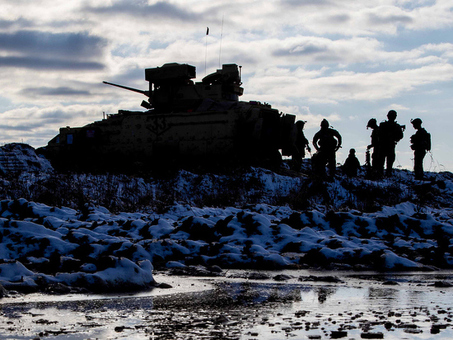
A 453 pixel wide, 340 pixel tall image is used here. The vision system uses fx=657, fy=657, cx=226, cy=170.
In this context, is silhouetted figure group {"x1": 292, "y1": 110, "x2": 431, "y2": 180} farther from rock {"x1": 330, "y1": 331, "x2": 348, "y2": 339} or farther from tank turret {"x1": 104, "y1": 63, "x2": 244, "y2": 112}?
rock {"x1": 330, "y1": 331, "x2": 348, "y2": 339}

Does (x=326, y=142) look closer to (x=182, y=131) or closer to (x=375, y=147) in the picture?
(x=375, y=147)

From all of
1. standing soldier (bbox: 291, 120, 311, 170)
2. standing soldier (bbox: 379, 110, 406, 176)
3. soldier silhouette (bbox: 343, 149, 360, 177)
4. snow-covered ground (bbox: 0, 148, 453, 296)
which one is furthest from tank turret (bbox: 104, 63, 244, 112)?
snow-covered ground (bbox: 0, 148, 453, 296)

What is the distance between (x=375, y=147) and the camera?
2198 cm

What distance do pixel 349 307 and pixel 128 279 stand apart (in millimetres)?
2011

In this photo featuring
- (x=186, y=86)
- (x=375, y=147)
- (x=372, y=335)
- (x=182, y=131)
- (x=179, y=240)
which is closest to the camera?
(x=372, y=335)

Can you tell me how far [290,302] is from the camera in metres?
5.11

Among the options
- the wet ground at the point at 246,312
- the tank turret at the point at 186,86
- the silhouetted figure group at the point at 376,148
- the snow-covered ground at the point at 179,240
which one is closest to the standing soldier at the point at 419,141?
the silhouetted figure group at the point at 376,148

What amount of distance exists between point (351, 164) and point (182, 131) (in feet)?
19.4

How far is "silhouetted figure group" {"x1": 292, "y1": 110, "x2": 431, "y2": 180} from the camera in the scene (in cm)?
1984

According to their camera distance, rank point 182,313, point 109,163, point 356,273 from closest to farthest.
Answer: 1. point 182,313
2. point 356,273
3. point 109,163

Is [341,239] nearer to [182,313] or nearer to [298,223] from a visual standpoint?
[298,223]

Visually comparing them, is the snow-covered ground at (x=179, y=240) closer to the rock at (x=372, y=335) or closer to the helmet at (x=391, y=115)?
the rock at (x=372, y=335)

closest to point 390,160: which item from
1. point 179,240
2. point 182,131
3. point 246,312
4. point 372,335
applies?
point 182,131

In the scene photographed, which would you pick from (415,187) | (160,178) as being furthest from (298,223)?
(415,187)
